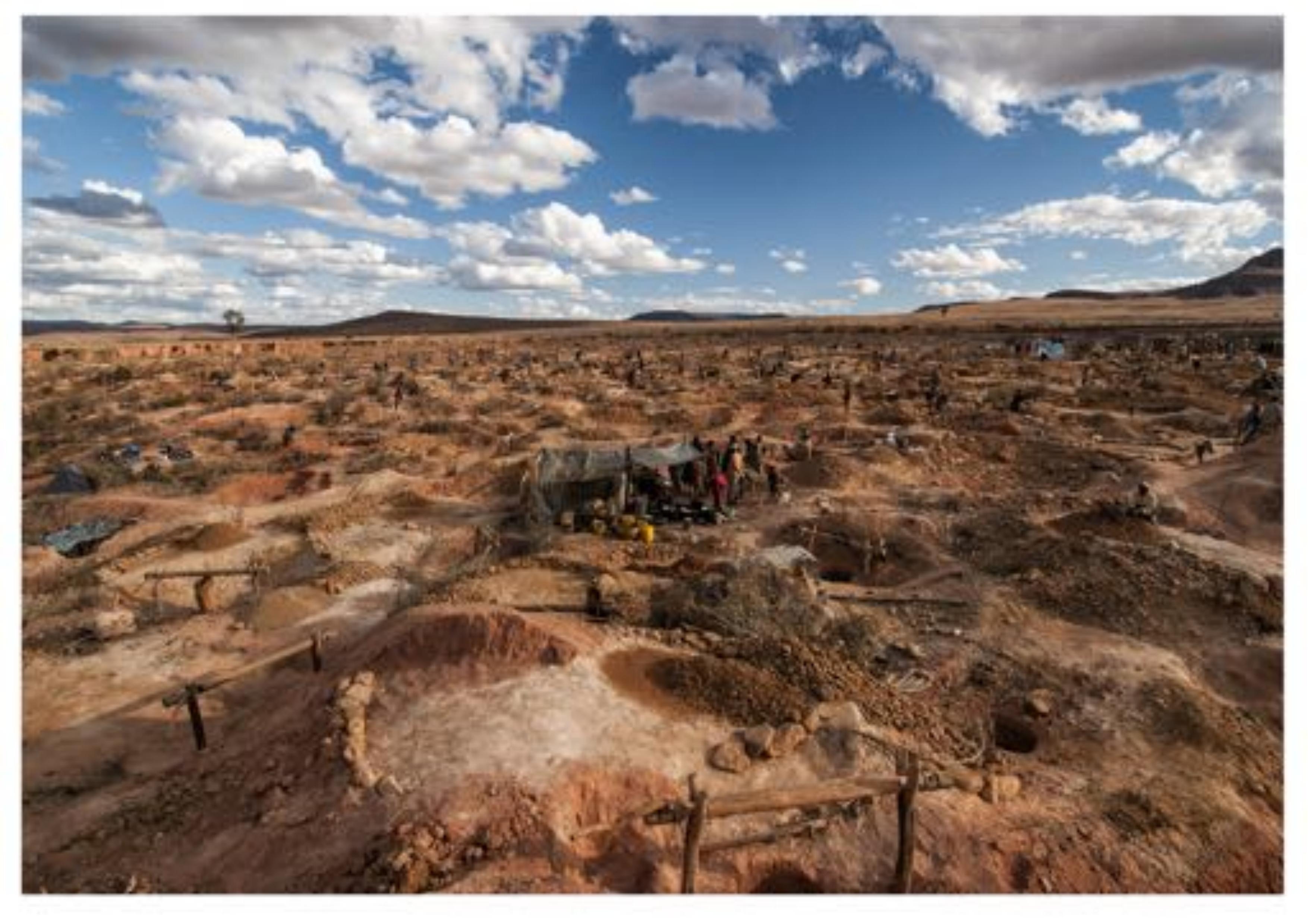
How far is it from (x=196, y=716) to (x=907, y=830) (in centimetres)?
847

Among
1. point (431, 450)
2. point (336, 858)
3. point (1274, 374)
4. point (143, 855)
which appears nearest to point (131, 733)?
point (143, 855)

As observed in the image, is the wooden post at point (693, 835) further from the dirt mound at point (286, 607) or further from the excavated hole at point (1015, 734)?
the dirt mound at point (286, 607)

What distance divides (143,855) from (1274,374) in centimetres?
4122

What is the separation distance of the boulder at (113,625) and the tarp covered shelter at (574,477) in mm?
8156

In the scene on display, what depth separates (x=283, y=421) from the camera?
30625 millimetres

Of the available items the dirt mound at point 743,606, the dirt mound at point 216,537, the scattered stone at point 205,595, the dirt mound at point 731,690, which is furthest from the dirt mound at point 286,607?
the dirt mound at point 731,690

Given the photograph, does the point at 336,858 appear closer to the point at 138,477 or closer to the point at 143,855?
the point at 143,855

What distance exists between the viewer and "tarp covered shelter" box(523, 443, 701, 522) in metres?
18.1

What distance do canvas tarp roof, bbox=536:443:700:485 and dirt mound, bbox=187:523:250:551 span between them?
7.06 metres

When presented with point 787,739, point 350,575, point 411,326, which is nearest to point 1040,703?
point 787,739

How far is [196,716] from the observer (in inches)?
367

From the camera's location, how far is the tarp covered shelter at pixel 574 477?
712 inches

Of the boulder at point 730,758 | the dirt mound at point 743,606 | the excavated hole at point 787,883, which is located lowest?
the excavated hole at point 787,883

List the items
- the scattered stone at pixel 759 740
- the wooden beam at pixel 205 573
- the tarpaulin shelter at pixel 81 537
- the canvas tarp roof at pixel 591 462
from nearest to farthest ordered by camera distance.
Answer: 1. the scattered stone at pixel 759 740
2. the wooden beam at pixel 205 573
3. the tarpaulin shelter at pixel 81 537
4. the canvas tarp roof at pixel 591 462
